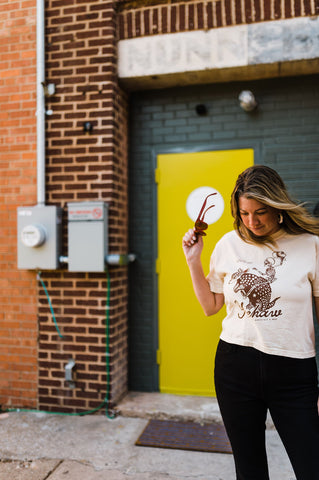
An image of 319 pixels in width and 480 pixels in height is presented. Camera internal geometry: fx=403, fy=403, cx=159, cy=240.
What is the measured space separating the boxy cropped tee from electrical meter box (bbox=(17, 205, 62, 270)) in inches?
90.0

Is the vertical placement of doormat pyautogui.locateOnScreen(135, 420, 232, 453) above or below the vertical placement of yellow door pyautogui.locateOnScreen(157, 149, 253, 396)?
below

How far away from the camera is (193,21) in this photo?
371cm

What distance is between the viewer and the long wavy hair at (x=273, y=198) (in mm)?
1766

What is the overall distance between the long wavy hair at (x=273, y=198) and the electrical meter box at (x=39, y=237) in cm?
233

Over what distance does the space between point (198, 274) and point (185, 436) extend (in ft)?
6.45

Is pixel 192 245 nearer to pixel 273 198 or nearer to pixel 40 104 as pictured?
pixel 273 198

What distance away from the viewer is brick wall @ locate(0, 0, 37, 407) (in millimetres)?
3961

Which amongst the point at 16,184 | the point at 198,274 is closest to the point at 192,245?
the point at 198,274

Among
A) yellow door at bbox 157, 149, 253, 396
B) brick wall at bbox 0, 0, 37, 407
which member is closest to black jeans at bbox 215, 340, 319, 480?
yellow door at bbox 157, 149, 253, 396

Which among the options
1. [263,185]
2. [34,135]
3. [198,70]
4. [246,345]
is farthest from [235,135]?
[246,345]

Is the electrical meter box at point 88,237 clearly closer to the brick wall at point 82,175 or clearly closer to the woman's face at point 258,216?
the brick wall at point 82,175

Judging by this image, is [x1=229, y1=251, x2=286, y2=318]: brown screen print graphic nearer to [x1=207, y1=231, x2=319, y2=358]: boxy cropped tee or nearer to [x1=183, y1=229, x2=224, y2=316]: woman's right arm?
[x1=207, y1=231, x2=319, y2=358]: boxy cropped tee

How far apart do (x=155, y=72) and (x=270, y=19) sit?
1.11 meters

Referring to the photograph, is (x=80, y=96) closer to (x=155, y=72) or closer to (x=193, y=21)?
(x=155, y=72)
